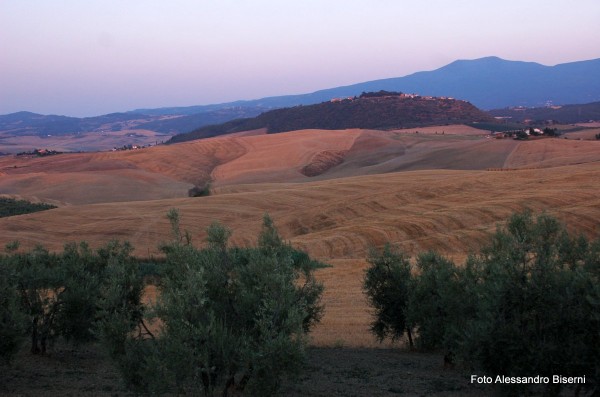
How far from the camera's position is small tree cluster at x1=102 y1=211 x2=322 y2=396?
36.2 feet

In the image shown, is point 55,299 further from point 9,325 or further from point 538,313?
point 538,313

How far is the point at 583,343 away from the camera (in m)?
11.5

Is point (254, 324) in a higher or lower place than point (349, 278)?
higher

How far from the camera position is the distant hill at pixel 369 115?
167250 millimetres

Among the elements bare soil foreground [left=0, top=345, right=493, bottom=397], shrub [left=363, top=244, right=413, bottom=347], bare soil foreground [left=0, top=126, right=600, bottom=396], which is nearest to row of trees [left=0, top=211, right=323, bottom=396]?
bare soil foreground [left=0, top=345, right=493, bottom=397]

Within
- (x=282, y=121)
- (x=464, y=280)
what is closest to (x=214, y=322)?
(x=464, y=280)

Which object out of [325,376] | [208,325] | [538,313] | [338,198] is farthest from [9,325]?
[338,198]

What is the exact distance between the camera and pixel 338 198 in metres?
60.3

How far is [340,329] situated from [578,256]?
1158 cm

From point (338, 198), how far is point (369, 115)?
115925mm

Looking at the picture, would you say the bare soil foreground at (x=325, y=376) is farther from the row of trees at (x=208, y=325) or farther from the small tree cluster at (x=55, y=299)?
the row of trees at (x=208, y=325)

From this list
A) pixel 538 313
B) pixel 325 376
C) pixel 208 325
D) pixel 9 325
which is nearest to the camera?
pixel 208 325

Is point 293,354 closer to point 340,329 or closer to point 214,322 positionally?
point 214,322

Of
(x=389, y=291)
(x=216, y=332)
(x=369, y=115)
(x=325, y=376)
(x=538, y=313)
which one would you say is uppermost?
(x=369, y=115)
